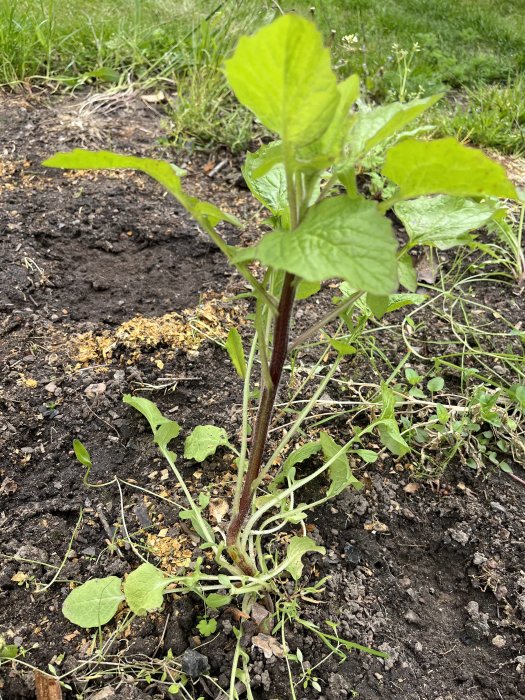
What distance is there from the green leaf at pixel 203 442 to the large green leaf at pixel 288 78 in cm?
79

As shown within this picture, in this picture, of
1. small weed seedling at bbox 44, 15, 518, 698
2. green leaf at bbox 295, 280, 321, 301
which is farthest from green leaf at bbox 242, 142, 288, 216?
green leaf at bbox 295, 280, 321, 301

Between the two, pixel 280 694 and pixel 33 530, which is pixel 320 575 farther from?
pixel 33 530

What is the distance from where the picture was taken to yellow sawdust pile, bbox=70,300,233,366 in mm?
1696

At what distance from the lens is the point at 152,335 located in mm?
1748

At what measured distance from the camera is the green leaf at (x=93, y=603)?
1136 mm

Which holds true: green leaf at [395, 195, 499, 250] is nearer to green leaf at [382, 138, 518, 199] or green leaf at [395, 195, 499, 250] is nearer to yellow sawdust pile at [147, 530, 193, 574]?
green leaf at [382, 138, 518, 199]

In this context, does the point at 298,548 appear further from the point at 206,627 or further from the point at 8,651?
the point at 8,651

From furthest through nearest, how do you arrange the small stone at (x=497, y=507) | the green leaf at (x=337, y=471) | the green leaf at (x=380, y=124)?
the small stone at (x=497, y=507) → the green leaf at (x=337, y=471) → the green leaf at (x=380, y=124)

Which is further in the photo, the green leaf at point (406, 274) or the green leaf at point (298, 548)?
the green leaf at point (298, 548)

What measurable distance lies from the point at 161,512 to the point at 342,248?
2.85 feet

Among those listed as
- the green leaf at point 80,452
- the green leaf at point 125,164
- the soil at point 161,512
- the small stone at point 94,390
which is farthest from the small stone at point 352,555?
the green leaf at point 125,164

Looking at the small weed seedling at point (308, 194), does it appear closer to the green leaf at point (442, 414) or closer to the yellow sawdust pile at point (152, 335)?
the green leaf at point (442, 414)

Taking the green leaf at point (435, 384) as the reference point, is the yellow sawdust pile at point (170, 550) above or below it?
below

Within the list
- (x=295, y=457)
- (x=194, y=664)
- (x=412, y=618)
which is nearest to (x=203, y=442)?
(x=295, y=457)
